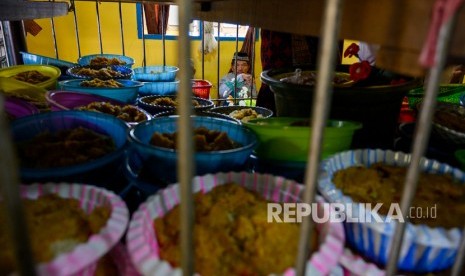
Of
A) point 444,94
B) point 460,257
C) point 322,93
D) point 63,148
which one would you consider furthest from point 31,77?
point 444,94

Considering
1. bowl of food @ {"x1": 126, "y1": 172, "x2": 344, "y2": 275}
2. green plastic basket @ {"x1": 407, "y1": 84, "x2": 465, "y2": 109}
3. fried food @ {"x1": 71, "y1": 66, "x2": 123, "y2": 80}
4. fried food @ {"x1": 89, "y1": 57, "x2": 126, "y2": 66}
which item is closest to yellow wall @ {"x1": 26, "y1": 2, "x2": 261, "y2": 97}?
fried food @ {"x1": 89, "y1": 57, "x2": 126, "y2": 66}

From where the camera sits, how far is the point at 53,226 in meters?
0.64

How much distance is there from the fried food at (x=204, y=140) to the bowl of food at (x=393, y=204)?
0.28 m

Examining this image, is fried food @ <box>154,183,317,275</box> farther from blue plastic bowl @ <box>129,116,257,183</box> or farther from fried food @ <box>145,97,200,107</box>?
fried food @ <box>145,97,200,107</box>

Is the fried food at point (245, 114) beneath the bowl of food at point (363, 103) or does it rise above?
beneath

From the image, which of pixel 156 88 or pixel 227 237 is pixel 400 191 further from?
pixel 156 88

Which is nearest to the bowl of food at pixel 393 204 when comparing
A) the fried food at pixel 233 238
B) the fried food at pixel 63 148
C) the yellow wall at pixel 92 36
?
the fried food at pixel 233 238

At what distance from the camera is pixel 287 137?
37.3 inches

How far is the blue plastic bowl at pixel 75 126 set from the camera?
2.54 feet

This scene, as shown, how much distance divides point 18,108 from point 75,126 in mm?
258

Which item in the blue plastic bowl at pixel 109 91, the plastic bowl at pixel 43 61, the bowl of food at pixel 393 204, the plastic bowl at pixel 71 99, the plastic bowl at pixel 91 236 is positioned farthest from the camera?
the plastic bowl at pixel 43 61

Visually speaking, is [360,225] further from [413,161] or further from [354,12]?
[354,12]

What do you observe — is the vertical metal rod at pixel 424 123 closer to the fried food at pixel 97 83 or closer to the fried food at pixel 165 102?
the fried food at pixel 165 102

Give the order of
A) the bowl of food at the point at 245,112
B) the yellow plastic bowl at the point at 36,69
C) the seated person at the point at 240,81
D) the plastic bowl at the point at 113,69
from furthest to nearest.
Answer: the seated person at the point at 240,81, the plastic bowl at the point at 113,69, the yellow plastic bowl at the point at 36,69, the bowl of food at the point at 245,112
